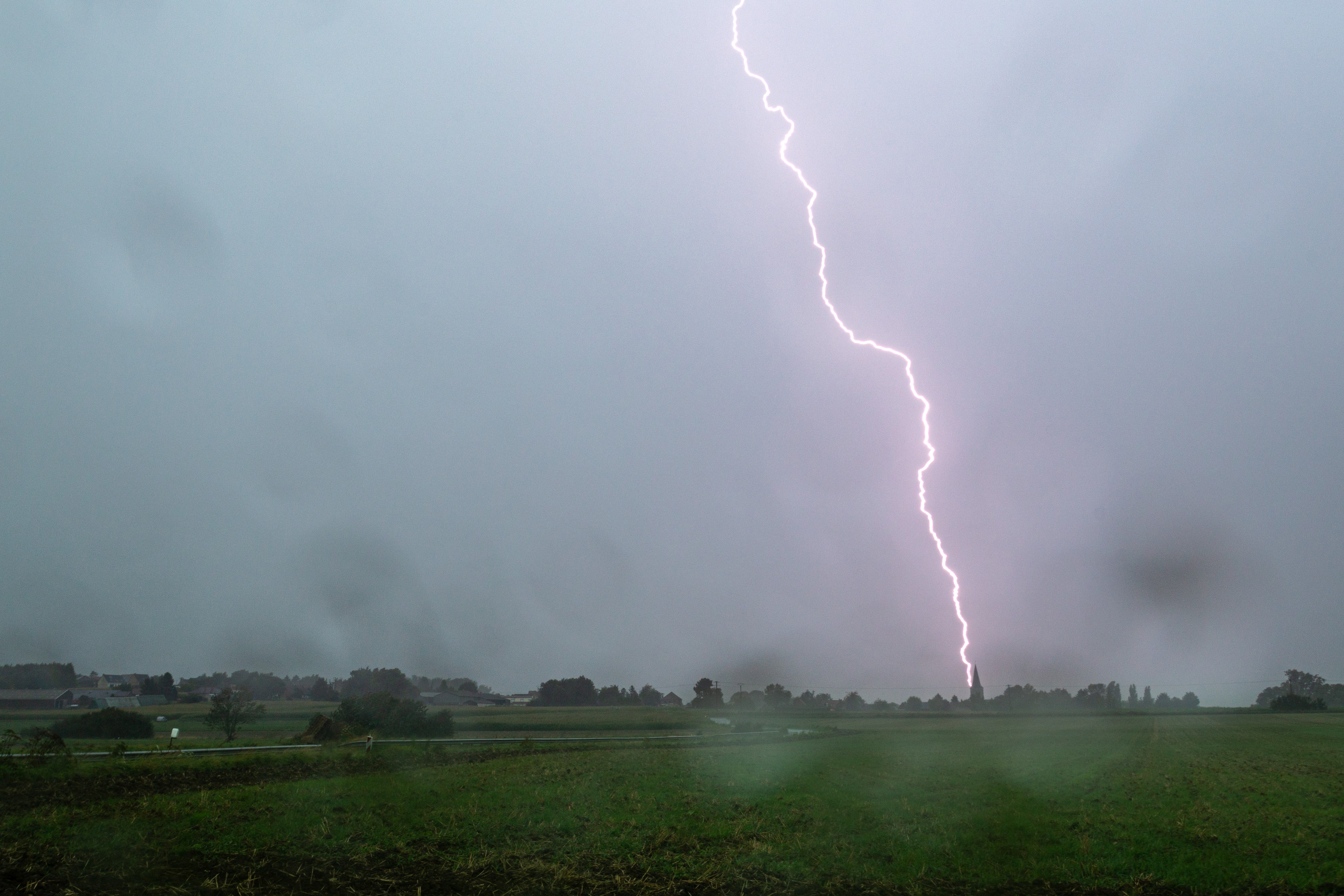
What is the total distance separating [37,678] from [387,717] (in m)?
73.3

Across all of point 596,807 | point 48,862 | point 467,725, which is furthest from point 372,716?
point 48,862

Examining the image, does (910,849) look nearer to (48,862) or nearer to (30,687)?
(48,862)

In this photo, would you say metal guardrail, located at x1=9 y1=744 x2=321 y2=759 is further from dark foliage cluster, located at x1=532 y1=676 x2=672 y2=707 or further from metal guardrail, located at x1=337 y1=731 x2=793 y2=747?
dark foliage cluster, located at x1=532 y1=676 x2=672 y2=707

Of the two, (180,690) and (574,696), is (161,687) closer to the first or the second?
(180,690)

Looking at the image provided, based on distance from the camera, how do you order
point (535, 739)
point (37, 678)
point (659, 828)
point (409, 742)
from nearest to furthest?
1. point (659, 828)
2. point (409, 742)
3. point (535, 739)
4. point (37, 678)

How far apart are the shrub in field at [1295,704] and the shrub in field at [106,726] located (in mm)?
140115

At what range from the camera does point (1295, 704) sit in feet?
372

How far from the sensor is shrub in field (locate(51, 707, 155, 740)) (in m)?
45.3

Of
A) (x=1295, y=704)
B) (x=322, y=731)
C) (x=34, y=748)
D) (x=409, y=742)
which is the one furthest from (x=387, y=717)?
(x=1295, y=704)

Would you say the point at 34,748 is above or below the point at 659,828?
above

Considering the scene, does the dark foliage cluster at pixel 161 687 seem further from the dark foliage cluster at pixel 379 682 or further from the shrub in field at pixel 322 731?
the shrub in field at pixel 322 731

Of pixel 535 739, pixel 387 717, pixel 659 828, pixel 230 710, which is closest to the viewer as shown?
pixel 659 828

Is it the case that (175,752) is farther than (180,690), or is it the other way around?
(180,690)

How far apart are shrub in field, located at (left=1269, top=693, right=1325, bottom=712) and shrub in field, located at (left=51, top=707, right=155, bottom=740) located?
14012 cm
